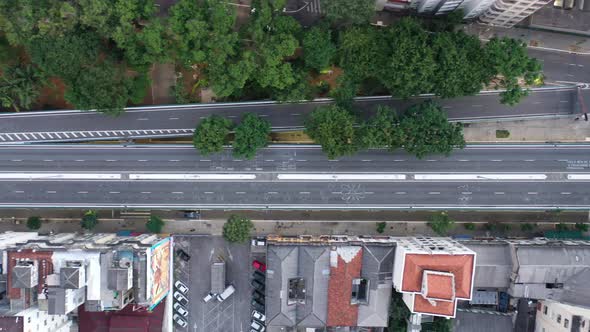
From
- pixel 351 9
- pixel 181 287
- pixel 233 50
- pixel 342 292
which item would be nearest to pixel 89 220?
pixel 181 287

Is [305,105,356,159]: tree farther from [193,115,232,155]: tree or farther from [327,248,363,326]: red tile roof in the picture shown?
[327,248,363,326]: red tile roof

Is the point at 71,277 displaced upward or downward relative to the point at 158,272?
upward

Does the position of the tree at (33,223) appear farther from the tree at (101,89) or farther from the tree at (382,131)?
the tree at (382,131)

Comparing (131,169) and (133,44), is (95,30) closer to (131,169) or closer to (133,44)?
(133,44)

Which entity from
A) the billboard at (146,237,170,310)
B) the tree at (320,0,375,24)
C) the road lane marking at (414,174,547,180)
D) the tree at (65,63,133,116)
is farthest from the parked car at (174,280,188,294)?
the tree at (320,0,375,24)

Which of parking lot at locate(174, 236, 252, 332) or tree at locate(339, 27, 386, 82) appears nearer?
tree at locate(339, 27, 386, 82)

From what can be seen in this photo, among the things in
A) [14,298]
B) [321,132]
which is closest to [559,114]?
[321,132]

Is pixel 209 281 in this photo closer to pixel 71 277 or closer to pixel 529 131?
pixel 71 277
